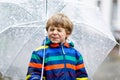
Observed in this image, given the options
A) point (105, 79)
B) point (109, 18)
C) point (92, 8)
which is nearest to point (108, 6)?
point (109, 18)

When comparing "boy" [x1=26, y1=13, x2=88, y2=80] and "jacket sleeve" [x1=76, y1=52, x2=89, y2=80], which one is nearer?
"boy" [x1=26, y1=13, x2=88, y2=80]

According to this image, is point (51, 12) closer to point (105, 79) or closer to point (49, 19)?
point (49, 19)

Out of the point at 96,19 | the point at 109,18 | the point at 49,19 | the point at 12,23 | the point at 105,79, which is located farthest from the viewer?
the point at 109,18

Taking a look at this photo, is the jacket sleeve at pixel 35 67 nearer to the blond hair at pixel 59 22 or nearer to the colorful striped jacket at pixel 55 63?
the colorful striped jacket at pixel 55 63

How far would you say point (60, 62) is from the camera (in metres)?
6.07

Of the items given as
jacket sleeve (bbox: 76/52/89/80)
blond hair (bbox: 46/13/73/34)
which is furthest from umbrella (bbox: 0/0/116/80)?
jacket sleeve (bbox: 76/52/89/80)

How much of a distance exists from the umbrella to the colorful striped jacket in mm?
542

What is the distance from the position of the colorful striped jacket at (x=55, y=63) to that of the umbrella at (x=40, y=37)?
542 mm

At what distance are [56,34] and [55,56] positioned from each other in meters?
0.23

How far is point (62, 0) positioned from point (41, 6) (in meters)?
0.31

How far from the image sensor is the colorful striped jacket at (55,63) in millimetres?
5973

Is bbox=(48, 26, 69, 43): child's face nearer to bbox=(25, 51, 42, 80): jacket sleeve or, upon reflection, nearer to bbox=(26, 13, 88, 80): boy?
bbox=(26, 13, 88, 80): boy

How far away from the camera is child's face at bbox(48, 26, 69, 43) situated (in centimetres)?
601

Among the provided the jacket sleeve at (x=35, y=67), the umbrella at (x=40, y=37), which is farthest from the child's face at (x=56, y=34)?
the umbrella at (x=40, y=37)
